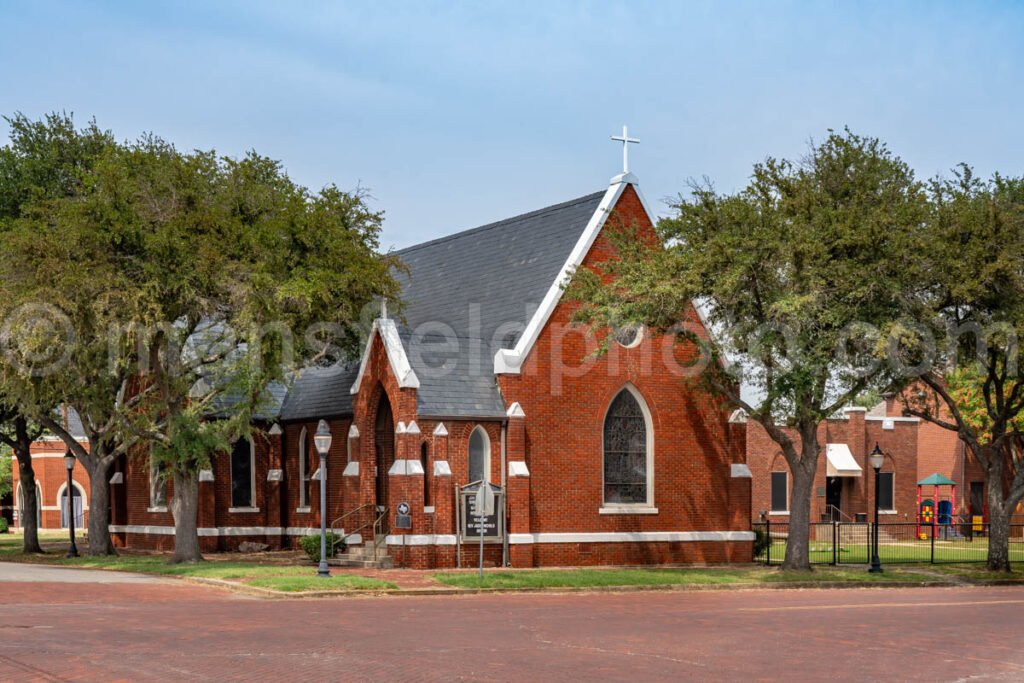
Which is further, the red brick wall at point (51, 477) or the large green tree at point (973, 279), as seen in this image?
the red brick wall at point (51, 477)

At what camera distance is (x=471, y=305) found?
129 feet

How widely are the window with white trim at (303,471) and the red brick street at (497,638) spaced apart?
560 inches

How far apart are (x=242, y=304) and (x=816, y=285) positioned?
560 inches

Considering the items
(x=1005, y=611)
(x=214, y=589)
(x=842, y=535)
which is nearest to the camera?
(x=1005, y=611)

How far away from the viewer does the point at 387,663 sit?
1563 centimetres

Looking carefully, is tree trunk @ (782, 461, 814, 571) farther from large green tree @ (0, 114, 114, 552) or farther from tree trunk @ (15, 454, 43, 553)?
tree trunk @ (15, 454, 43, 553)

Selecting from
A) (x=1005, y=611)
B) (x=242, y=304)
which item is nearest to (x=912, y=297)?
(x=1005, y=611)

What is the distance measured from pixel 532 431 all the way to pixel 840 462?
79.7 feet

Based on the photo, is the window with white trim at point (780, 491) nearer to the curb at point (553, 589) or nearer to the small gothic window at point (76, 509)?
the curb at point (553, 589)

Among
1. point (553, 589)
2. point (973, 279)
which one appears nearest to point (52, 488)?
point (553, 589)

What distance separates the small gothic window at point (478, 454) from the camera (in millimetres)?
34750

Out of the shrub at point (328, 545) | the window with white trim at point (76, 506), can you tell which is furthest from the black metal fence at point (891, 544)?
the window with white trim at point (76, 506)

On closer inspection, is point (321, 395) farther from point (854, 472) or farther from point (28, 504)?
point (854, 472)

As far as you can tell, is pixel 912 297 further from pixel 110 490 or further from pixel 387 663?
pixel 110 490
